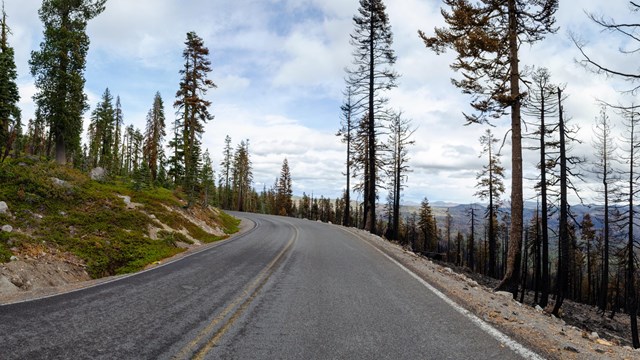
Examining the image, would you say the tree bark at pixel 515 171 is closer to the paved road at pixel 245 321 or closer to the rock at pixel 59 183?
the paved road at pixel 245 321

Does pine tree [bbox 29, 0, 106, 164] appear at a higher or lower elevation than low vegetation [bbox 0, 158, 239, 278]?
higher

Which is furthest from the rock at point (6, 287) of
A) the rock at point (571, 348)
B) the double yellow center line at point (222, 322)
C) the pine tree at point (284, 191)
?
the pine tree at point (284, 191)

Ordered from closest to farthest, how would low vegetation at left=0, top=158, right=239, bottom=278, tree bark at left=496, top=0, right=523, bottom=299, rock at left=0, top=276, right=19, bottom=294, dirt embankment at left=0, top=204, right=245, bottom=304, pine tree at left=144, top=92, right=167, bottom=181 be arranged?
dirt embankment at left=0, top=204, right=245, bottom=304 < rock at left=0, top=276, right=19, bottom=294 < low vegetation at left=0, top=158, right=239, bottom=278 < tree bark at left=496, top=0, right=523, bottom=299 < pine tree at left=144, top=92, right=167, bottom=181

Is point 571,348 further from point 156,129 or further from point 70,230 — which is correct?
point 156,129

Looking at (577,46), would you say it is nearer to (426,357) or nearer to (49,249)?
(426,357)

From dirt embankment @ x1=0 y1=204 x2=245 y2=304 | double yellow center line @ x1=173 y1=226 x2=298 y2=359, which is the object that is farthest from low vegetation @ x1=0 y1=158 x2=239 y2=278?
double yellow center line @ x1=173 y1=226 x2=298 y2=359

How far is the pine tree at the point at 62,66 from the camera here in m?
20.3

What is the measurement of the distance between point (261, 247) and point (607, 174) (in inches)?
1032

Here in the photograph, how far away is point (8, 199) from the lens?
40.5 ft

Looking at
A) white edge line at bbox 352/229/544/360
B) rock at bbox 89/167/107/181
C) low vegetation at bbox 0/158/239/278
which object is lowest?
white edge line at bbox 352/229/544/360

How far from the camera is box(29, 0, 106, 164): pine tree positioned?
66.7 ft

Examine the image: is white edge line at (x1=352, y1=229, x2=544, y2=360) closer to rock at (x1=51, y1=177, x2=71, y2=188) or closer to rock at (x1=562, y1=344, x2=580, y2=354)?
rock at (x1=562, y1=344, x2=580, y2=354)

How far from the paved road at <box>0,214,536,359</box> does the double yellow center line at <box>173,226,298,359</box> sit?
0.05 feet

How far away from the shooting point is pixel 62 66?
21.2 meters
